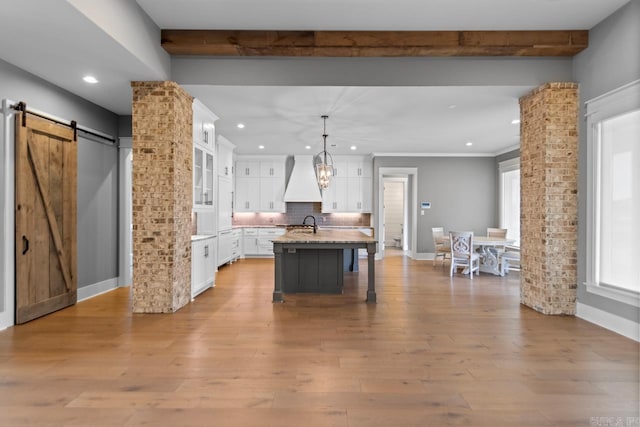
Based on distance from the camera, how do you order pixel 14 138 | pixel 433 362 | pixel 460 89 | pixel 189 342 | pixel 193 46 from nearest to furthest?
1. pixel 433 362
2. pixel 189 342
3. pixel 14 138
4. pixel 193 46
5. pixel 460 89

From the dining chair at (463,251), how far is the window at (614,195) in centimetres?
270

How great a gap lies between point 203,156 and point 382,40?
3008mm

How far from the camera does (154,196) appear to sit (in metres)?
3.96

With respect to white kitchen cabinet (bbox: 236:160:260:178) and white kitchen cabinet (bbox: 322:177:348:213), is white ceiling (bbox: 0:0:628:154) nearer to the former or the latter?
white kitchen cabinet (bbox: 236:160:260:178)

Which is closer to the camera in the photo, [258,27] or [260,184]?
[258,27]

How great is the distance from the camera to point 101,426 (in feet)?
6.21

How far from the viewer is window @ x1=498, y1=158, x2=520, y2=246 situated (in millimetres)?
8320

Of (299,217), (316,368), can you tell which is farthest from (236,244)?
(316,368)

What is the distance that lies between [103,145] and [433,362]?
5.24 metres

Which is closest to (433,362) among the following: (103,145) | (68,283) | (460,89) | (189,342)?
(189,342)

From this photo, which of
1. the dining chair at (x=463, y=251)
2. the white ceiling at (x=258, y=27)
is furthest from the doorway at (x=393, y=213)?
the white ceiling at (x=258, y=27)

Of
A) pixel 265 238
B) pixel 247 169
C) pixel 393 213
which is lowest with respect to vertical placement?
pixel 265 238

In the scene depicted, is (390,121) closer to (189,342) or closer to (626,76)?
(626,76)

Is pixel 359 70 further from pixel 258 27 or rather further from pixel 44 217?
pixel 44 217
